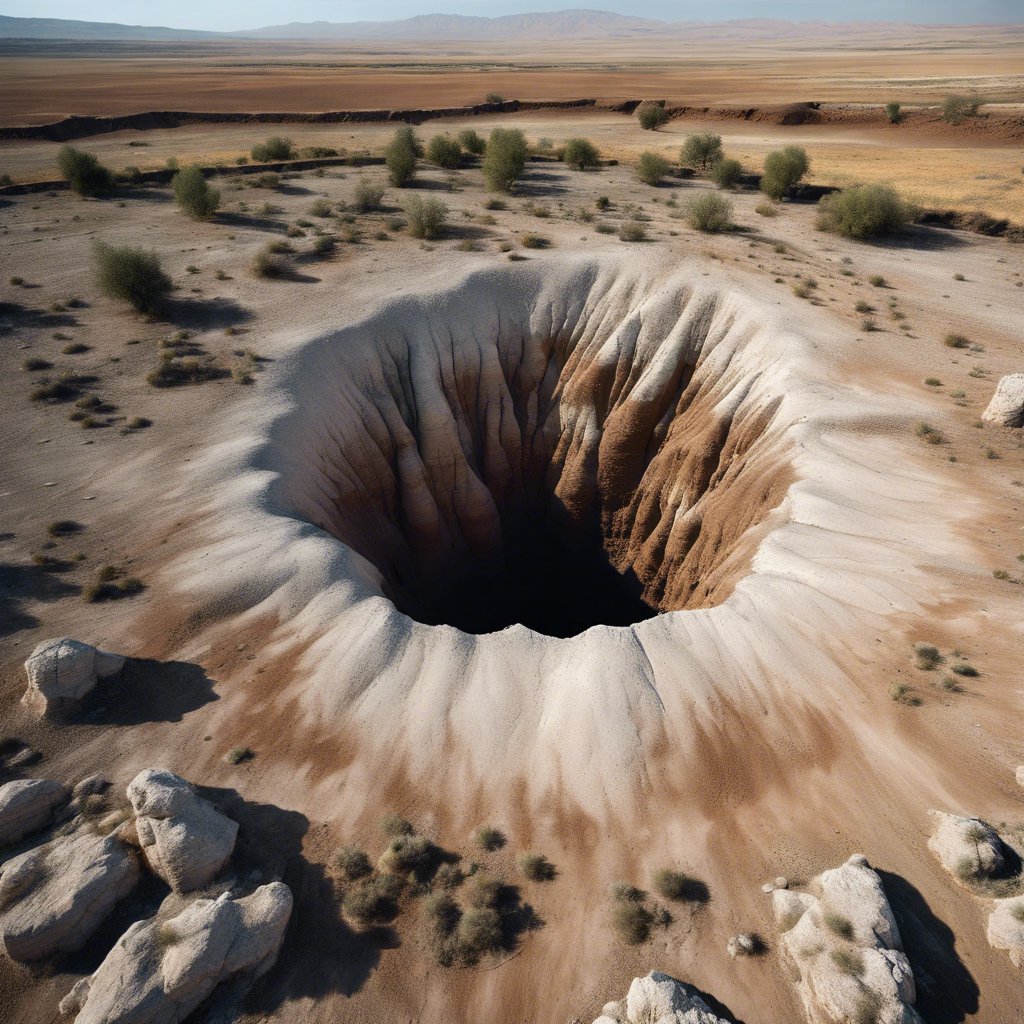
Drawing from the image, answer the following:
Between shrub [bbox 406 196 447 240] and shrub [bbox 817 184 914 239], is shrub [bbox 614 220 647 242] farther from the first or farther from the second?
shrub [bbox 817 184 914 239]

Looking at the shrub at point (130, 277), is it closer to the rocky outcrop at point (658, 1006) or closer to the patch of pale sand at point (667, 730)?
the patch of pale sand at point (667, 730)

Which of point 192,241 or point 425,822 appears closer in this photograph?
point 425,822

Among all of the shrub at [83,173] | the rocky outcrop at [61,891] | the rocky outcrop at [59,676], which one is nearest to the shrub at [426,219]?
the shrub at [83,173]

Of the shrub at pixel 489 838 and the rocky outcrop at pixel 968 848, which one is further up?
the rocky outcrop at pixel 968 848

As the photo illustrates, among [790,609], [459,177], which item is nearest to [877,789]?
[790,609]

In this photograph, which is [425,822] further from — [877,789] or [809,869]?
[877,789]
